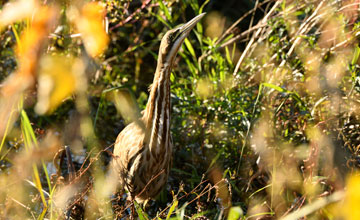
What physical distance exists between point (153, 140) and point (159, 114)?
0.48 ft

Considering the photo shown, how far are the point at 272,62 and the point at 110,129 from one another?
1288 millimetres

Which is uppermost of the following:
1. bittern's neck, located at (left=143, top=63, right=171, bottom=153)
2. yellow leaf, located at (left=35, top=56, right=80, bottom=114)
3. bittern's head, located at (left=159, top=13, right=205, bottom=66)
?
yellow leaf, located at (left=35, top=56, right=80, bottom=114)

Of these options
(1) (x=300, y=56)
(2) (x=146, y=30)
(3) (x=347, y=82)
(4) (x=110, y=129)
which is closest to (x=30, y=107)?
(4) (x=110, y=129)

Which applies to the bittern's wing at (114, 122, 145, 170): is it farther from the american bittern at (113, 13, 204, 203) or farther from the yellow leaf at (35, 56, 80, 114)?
the yellow leaf at (35, 56, 80, 114)

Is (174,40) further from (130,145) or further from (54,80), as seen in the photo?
(54,80)

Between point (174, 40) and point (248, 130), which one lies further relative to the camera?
point (248, 130)

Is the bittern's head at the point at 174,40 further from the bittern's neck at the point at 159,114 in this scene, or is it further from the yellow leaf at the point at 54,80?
the yellow leaf at the point at 54,80

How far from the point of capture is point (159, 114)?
2721 millimetres

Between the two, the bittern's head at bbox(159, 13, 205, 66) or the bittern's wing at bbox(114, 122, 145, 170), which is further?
the bittern's wing at bbox(114, 122, 145, 170)

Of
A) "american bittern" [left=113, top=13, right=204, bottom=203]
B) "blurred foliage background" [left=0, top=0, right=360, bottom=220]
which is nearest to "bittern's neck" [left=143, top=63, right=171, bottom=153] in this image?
"american bittern" [left=113, top=13, right=204, bottom=203]

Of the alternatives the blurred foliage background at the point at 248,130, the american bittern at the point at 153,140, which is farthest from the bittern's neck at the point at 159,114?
the blurred foliage background at the point at 248,130

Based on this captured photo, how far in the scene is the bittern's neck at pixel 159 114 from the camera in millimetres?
2668

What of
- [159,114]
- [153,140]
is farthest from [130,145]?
[159,114]

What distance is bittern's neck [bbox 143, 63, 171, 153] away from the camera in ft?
8.75
